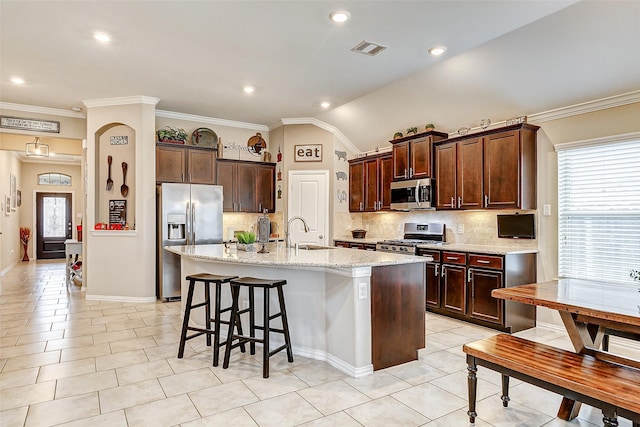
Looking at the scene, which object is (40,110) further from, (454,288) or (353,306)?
(454,288)

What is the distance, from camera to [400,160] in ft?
19.0

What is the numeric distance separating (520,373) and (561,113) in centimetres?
333

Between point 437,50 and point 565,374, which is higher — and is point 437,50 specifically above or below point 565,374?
above

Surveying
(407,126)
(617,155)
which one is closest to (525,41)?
(617,155)

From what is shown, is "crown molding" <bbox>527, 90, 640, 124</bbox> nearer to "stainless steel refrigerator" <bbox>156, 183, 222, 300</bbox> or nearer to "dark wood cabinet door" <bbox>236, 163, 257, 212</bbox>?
"dark wood cabinet door" <bbox>236, 163, 257, 212</bbox>

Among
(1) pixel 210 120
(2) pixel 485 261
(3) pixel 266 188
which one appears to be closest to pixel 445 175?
(2) pixel 485 261

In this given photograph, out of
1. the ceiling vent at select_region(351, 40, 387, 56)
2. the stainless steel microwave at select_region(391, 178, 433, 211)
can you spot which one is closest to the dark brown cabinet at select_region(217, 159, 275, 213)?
the stainless steel microwave at select_region(391, 178, 433, 211)

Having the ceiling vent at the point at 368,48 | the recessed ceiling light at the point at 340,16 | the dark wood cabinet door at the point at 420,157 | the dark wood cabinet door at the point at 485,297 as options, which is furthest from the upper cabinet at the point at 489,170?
the recessed ceiling light at the point at 340,16

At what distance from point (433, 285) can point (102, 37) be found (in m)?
4.59

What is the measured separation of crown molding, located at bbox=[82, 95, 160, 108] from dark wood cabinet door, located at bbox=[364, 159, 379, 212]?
11.3 ft

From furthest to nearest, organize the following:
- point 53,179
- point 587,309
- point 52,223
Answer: point 52,223 → point 53,179 → point 587,309

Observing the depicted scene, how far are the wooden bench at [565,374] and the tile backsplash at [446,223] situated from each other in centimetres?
261

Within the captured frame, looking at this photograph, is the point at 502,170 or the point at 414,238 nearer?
the point at 502,170

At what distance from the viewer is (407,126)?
5.83m
